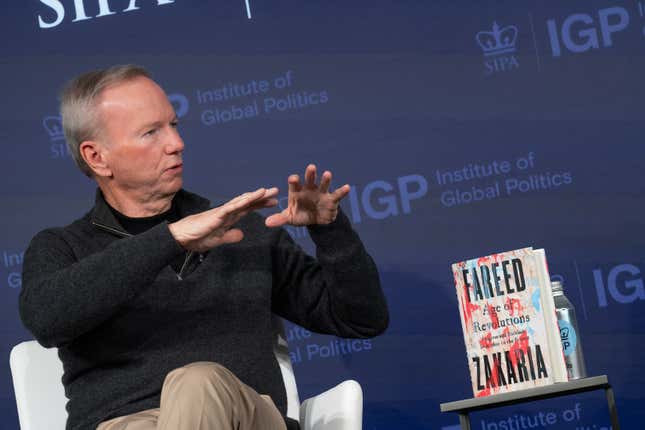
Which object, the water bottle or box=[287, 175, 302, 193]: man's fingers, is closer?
box=[287, 175, 302, 193]: man's fingers

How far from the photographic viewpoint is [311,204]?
222 centimetres

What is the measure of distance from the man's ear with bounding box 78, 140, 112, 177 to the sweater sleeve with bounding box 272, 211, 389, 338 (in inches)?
18.4

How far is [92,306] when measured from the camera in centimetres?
204

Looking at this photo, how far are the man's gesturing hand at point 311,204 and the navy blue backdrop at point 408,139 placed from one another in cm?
141

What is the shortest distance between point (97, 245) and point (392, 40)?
5.64 ft

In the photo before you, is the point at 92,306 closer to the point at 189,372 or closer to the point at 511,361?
the point at 189,372

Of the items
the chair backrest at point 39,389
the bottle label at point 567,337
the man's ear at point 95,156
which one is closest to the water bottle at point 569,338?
the bottle label at point 567,337

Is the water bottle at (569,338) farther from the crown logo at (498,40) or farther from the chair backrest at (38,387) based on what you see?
the crown logo at (498,40)

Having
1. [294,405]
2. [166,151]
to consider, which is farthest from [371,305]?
[166,151]

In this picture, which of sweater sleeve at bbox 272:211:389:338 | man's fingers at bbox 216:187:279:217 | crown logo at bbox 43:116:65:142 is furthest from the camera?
crown logo at bbox 43:116:65:142

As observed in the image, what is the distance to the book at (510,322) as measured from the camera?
7.90ft

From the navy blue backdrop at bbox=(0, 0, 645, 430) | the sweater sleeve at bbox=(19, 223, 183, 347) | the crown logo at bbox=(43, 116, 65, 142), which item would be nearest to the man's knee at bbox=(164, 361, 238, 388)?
the sweater sleeve at bbox=(19, 223, 183, 347)

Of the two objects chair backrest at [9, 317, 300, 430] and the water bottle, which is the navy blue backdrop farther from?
chair backrest at [9, 317, 300, 430]

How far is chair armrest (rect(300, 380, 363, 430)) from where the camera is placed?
7.14ft
